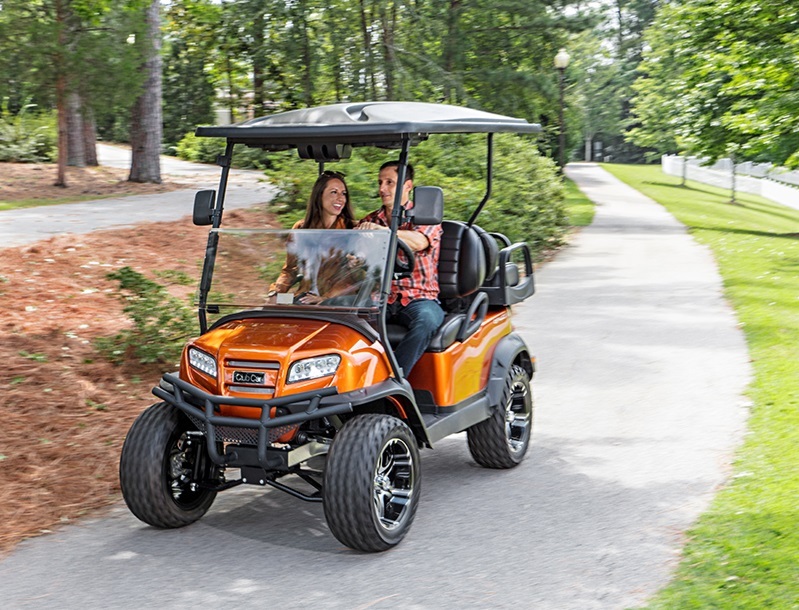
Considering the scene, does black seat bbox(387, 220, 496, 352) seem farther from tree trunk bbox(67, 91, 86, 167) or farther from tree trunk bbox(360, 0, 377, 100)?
tree trunk bbox(67, 91, 86, 167)

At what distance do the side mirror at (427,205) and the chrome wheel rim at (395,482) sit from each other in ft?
3.58

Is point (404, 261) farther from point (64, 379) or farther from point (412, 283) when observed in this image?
point (64, 379)

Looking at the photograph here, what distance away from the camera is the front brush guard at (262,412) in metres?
4.77

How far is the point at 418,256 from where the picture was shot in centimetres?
595

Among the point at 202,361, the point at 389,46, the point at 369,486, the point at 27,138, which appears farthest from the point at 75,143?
the point at 369,486

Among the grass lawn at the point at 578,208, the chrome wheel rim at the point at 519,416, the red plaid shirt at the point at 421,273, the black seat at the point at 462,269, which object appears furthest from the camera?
the grass lawn at the point at 578,208

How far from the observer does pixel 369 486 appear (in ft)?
15.5

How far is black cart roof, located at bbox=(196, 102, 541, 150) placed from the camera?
207 inches

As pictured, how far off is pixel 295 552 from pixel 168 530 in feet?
2.41

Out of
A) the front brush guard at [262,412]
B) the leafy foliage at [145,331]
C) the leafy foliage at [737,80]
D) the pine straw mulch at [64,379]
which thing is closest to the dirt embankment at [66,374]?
the pine straw mulch at [64,379]

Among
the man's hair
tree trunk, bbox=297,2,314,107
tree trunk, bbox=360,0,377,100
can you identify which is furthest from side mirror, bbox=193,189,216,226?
tree trunk, bbox=360,0,377,100

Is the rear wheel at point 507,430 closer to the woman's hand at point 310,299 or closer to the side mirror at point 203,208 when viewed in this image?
the woman's hand at point 310,299

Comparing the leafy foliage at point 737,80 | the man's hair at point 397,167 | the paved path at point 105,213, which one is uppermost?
the leafy foliage at point 737,80

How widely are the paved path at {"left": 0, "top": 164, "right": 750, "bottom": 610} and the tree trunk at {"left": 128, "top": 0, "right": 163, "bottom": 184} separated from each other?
15.8m
